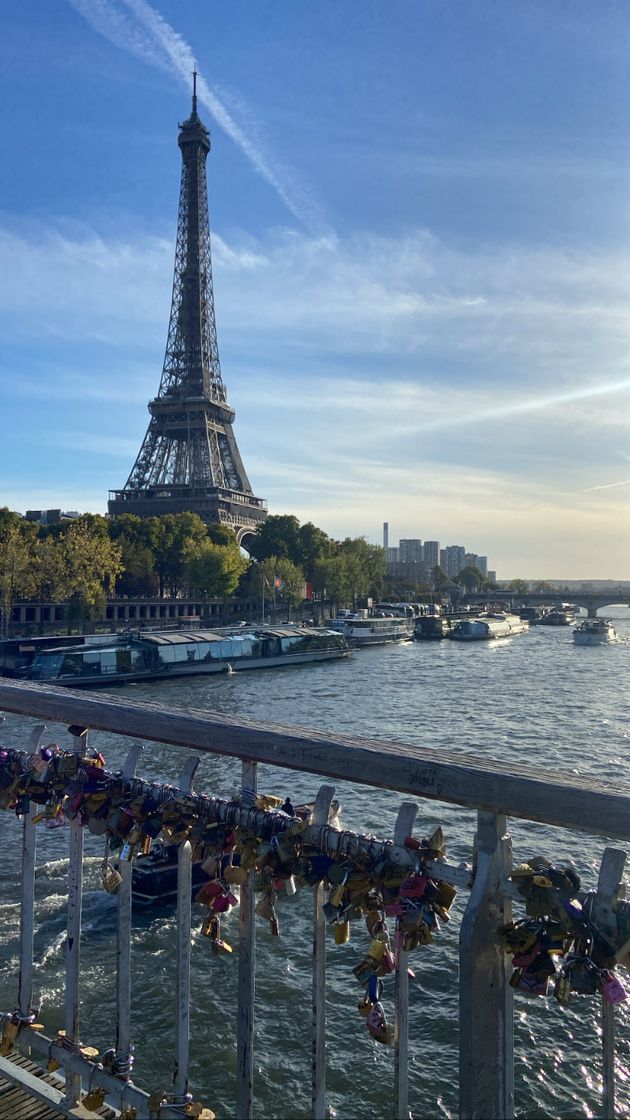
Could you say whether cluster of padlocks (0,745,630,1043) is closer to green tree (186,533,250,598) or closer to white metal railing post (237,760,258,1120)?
white metal railing post (237,760,258,1120)

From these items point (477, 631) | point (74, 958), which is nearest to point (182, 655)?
point (74, 958)

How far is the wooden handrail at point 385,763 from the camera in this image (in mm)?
2070

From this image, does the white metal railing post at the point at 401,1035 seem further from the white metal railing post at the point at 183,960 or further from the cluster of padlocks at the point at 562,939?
the white metal railing post at the point at 183,960

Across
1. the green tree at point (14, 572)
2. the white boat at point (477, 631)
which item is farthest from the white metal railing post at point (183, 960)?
the white boat at point (477, 631)

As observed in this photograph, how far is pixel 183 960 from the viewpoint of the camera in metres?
3.01

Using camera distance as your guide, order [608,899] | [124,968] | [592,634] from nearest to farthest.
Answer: [608,899] < [124,968] < [592,634]

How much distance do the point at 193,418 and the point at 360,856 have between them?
99.1 metres

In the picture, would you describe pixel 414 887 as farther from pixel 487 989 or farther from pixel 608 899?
pixel 608 899

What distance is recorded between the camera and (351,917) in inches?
100

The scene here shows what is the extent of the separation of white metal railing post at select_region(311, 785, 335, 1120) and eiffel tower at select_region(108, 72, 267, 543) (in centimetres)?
8555

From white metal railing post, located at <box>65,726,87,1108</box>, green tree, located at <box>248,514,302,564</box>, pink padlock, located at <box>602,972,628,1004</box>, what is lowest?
white metal railing post, located at <box>65,726,87,1108</box>

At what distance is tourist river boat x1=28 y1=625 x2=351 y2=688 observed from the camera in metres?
38.5

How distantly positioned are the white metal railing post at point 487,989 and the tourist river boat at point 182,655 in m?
37.0

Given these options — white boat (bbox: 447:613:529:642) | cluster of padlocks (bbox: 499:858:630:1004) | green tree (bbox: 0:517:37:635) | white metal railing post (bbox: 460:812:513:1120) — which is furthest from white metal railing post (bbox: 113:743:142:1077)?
white boat (bbox: 447:613:529:642)
